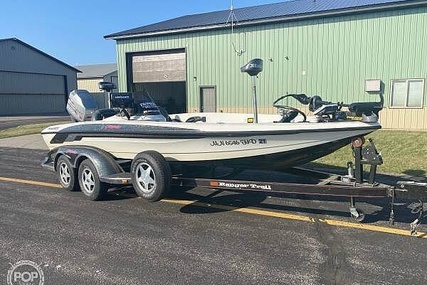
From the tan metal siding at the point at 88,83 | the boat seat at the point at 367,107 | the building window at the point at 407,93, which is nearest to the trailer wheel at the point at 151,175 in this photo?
the boat seat at the point at 367,107

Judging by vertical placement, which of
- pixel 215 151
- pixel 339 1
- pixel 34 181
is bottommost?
pixel 34 181

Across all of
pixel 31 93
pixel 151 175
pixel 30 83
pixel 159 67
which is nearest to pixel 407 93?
pixel 159 67

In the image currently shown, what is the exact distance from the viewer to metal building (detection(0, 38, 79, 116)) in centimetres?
3897

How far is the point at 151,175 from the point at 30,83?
41705 mm

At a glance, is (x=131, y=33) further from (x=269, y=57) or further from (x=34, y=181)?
(x=34, y=181)

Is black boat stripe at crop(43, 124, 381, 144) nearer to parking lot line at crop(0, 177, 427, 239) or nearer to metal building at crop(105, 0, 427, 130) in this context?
parking lot line at crop(0, 177, 427, 239)

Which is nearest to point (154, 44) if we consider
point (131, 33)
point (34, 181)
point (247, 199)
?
point (131, 33)

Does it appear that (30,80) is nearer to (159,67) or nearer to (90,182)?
(159,67)

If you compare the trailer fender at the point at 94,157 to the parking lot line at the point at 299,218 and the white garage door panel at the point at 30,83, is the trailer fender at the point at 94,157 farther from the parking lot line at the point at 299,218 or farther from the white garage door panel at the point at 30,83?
the white garage door panel at the point at 30,83

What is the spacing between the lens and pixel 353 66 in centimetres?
1596

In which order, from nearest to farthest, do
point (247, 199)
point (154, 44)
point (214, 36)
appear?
point (247, 199) → point (214, 36) → point (154, 44)

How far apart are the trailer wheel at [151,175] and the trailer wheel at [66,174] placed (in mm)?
1549

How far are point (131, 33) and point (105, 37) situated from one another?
2001mm

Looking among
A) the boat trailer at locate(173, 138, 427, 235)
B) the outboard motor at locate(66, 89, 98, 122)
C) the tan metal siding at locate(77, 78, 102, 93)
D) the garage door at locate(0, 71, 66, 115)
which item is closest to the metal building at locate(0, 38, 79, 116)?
the garage door at locate(0, 71, 66, 115)
